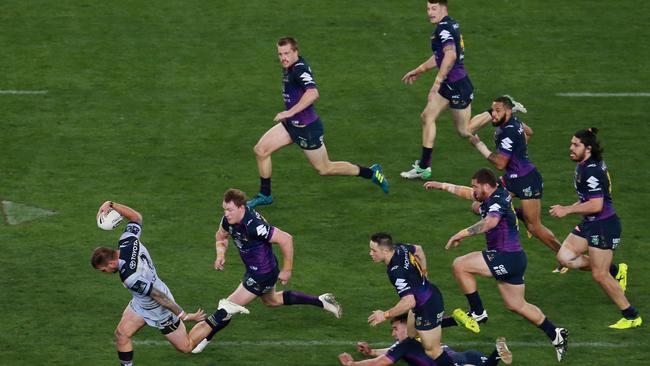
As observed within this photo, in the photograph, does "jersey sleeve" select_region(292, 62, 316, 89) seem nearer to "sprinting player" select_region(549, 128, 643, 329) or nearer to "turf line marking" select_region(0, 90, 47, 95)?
"sprinting player" select_region(549, 128, 643, 329)

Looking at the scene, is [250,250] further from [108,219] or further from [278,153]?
[278,153]

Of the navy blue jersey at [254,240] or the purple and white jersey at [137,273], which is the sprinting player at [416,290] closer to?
the navy blue jersey at [254,240]

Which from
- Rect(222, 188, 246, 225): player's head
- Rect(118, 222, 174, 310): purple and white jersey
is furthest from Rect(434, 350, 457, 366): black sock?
Rect(118, 222, 174, 310): purple and white jersey

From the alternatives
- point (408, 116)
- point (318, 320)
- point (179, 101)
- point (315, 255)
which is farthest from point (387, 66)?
point (318, 320)

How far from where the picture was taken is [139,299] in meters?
15.6

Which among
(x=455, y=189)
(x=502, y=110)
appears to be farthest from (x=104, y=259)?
(x=502, y=110)

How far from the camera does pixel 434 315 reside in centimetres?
1550

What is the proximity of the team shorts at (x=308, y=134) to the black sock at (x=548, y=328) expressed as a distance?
16.9 ft

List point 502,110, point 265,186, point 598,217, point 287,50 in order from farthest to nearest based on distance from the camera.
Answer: point 265,186, point 287,50, point 502,110, point 598,217

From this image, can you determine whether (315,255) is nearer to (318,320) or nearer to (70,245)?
(318,320)

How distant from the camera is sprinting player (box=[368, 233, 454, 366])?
15359 mm

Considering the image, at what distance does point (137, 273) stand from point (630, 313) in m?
6.08

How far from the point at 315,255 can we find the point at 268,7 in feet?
33.7

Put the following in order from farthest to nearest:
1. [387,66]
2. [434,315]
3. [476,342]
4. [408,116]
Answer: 1. [387,66]
2. [408,116]
3. [476,342]
4. [434,315]
